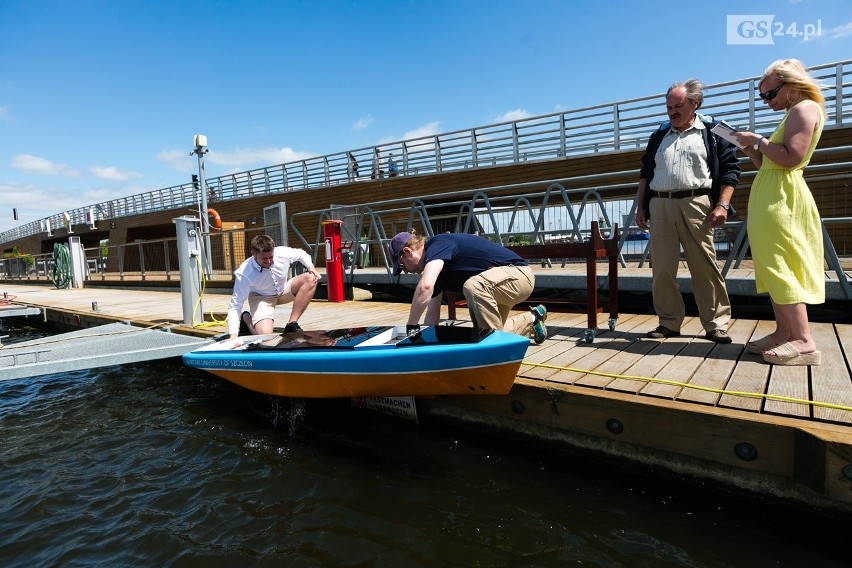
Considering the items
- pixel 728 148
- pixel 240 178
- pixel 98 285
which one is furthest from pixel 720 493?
pixel 240 178

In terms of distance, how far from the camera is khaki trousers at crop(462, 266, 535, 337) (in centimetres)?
361

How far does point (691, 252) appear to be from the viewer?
3717 mm

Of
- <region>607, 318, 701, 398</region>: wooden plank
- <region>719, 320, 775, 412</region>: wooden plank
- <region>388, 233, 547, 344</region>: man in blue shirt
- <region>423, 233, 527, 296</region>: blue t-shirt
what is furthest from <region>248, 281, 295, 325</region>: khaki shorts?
<region>719, 320, 775, 412</region>: wooden plank

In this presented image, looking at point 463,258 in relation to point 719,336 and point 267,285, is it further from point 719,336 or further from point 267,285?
point 267,285

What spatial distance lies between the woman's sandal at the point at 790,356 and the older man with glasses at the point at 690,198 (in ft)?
2.29

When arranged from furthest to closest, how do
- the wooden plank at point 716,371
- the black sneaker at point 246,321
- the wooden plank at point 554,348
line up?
Result: the black sneaker at point 246,321 → the wooden plank at point 554,348 → the wooden plank at point 716,371

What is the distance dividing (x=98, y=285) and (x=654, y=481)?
18587mm

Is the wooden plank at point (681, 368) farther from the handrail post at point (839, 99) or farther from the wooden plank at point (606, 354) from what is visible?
the handrail post at point (839, 99)

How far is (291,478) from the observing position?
331 cm

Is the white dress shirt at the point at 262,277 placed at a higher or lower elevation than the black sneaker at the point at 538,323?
higher

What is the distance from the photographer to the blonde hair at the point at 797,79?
2842 mm

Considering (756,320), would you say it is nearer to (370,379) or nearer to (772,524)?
(772,524)

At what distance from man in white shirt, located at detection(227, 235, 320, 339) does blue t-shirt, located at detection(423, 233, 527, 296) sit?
6.00 feet

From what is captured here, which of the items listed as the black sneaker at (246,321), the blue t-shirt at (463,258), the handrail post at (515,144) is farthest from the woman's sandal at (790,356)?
the handrail post at (515,144)
